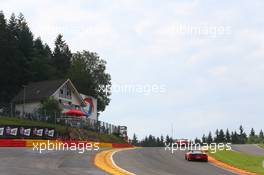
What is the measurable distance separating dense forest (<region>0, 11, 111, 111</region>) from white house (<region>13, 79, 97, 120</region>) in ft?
12.8

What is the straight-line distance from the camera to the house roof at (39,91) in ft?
264

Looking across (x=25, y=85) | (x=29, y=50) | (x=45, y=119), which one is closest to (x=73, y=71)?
(x=29, y=50)

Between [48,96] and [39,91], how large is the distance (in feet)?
17.1

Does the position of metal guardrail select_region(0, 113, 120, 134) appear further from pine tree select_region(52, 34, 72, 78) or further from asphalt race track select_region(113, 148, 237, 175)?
pine tree select_region(52, 34, 72, 78)

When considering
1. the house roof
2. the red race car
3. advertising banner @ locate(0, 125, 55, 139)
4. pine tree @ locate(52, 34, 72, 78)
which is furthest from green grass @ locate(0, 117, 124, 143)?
pine tree @ locate(52, 34, 72, 78)

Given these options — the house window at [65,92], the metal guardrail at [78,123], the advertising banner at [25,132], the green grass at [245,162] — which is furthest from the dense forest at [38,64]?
the green grass at [245,162]

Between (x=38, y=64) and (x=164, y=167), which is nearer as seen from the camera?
(x=164, y=167)

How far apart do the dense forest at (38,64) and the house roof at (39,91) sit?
10.4 ft

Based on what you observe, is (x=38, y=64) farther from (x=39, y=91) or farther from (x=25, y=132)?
(x=25, y=132)

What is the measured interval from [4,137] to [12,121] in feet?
56.3

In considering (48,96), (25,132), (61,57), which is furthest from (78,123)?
(61,57)

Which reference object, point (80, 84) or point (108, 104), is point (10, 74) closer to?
point (80, 84)

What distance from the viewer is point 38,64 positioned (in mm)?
98938

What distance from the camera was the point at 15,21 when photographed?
112812mm
